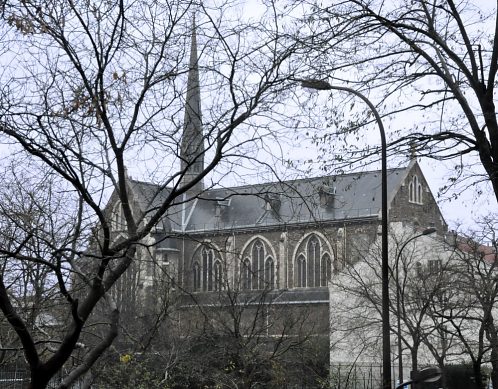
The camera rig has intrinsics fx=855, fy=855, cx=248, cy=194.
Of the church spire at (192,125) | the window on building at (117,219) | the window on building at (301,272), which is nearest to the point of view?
the church spire at (192,125)

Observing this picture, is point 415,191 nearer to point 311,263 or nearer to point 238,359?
point 311,263

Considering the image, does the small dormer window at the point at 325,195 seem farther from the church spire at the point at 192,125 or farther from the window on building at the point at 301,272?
the window on building at the point at 301,272

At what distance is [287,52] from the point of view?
924 cm

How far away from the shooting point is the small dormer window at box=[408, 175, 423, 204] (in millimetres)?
73812

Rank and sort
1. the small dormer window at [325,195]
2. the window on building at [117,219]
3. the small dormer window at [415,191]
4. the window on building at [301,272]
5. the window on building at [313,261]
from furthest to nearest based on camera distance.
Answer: the window on building at [301,272], the small dormer window at [415,191], the window on building at [313,261], the window on building at [117,219], the small dormer window at [325,195]

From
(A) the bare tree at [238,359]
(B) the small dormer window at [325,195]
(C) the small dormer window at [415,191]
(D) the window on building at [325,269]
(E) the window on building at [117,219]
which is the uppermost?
(C) the small dormer window at [415,191]

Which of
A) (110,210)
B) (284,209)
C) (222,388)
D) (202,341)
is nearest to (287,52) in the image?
(110,210)

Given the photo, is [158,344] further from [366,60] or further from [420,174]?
[420,174]

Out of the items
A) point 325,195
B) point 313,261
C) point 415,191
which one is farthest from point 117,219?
point 415,191

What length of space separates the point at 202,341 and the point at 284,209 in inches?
1141

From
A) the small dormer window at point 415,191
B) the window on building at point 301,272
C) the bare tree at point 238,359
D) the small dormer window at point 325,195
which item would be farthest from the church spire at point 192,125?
the small dormer window at point 415,191

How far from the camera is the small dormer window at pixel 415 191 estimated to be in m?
73.8

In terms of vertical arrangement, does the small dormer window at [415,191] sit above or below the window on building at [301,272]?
above

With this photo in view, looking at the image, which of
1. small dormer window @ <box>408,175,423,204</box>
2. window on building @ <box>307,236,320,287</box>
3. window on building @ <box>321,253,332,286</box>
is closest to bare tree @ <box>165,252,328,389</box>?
window on building @ <box>321,253,332,286</box>
